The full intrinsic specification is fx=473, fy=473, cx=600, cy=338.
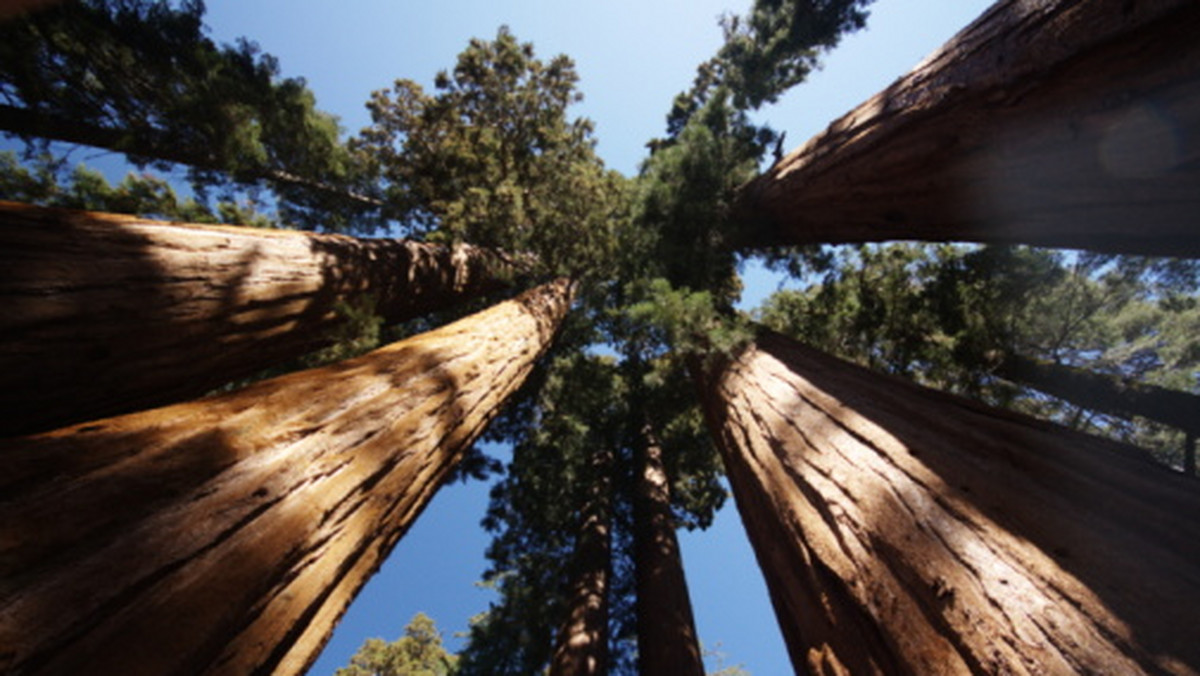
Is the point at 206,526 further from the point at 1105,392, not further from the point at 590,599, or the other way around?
the point at 1105,392

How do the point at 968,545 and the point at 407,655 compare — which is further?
the point at 407,655

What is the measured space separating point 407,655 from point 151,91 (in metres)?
13.4

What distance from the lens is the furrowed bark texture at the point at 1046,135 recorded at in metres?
2.41

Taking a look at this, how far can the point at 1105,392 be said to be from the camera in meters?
5.56

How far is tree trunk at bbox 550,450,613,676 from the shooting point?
5.51 meters

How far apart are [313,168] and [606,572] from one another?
325 inches

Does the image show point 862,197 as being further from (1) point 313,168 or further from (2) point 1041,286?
(1) point 313,168

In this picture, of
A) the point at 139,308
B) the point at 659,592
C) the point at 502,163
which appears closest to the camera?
the point at 139,308

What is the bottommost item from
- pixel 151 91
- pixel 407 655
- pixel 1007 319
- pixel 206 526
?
pixel 407 655

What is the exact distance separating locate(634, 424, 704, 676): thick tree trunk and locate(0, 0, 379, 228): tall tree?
8050mm

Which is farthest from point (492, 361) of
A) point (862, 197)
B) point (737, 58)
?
point (737, 58)

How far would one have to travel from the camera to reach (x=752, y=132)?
8766 millimetres

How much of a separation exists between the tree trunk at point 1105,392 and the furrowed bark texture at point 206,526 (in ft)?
24.0

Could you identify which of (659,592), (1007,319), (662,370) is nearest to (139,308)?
(659,592)
